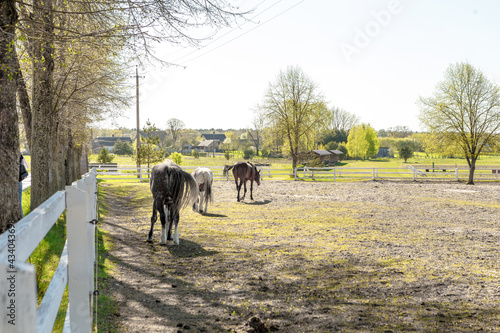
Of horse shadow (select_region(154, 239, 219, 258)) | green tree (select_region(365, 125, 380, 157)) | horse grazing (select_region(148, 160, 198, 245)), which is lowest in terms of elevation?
horse shadow (select_region(154, 239, 219, 258))

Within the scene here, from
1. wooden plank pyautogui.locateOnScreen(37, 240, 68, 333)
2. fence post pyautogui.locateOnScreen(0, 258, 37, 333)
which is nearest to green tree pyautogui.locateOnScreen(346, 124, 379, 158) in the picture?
wooden plank pyautogui.locateOnScreen(37, 240, 68, 333)

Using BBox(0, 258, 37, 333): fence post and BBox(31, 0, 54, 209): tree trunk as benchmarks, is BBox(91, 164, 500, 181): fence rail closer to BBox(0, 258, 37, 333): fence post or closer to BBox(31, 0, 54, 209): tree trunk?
BBox(31, 0, 54, 209): tree trunk

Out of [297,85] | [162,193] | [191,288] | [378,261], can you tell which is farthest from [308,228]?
[297,85]

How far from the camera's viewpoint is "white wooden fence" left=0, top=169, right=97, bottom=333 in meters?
0.96

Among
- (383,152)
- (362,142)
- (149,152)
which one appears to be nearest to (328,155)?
(362,142)

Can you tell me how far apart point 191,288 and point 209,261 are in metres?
1.41

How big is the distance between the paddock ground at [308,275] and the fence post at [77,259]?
1.45 m

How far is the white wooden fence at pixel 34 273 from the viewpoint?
963 millimetres

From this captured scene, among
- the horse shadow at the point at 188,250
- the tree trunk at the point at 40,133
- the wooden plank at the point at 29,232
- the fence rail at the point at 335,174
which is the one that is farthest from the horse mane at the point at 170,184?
the fence rail at the point at 335,174

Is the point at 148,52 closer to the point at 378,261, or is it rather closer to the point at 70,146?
the point at 378,261

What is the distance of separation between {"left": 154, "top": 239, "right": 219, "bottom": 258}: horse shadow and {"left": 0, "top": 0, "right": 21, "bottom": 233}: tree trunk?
3.16 metres

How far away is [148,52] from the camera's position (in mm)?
6270

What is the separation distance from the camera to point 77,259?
2439 mm

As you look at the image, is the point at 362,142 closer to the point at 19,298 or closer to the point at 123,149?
the point at 123,149
